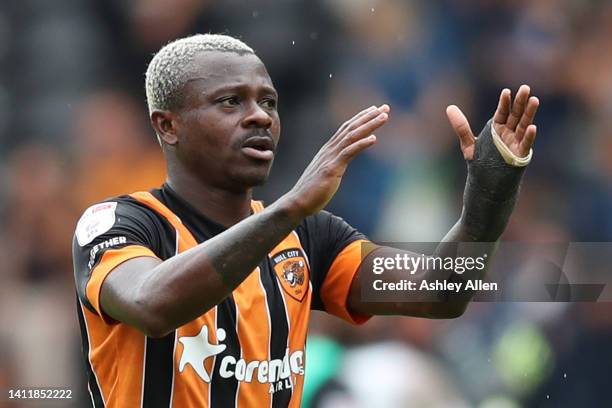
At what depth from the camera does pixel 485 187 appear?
127 inches

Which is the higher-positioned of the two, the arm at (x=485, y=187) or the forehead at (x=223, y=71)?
the forehead at (x=223, y=71)

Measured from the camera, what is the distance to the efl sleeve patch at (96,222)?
3000 millimetres

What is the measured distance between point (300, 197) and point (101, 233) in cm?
66

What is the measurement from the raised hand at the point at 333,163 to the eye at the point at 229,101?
0.53 m

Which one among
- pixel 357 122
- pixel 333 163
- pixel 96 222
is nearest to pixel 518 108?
pixel 357 122

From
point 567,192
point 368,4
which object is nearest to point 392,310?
point 567,192

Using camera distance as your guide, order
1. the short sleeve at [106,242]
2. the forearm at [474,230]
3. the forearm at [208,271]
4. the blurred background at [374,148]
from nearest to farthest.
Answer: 1. the forearm at [208,271]
2. the short sleeve at [106,242]
3. the forearm at [474,230]
4. the blurred background at [374,148]

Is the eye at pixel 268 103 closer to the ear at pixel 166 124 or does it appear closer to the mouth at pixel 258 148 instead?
the mouth at pixel 258 148

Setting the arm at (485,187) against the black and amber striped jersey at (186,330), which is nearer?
the black and amber striped jersey at (186,330)

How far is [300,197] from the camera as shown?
8.83 ft

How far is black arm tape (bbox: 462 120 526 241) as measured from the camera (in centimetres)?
320

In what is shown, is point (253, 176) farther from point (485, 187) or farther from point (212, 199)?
point (485, 187)

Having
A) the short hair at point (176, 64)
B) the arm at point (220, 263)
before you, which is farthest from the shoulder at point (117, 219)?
the short hair at point (176, 64)

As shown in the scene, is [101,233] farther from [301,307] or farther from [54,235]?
[54,235]
